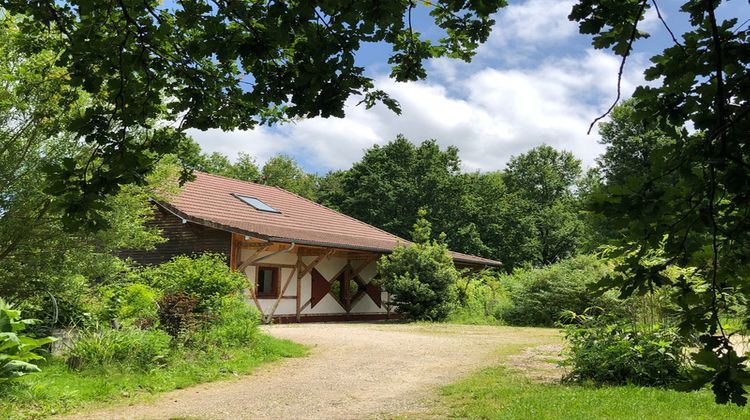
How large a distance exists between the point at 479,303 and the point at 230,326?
10853 mm

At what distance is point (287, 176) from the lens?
45125mm

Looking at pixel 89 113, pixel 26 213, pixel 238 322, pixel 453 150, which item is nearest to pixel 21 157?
pixel 26 213

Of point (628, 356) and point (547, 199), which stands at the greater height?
point (547, 199)

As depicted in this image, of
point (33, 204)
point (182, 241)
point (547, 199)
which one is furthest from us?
point (547, 199)

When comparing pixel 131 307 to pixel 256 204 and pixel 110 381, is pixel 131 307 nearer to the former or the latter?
pixel 110 381

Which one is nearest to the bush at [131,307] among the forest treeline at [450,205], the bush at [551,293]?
the bush at [551,293]

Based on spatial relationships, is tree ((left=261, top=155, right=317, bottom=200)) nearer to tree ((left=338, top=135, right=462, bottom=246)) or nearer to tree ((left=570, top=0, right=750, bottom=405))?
tree ((left=338, top=135, right=462, bottom=246))

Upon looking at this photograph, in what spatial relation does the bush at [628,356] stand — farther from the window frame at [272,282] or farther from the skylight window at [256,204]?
the skylight window at [256,204]

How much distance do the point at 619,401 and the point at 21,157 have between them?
7.09 meters

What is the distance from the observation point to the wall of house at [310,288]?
15.8m

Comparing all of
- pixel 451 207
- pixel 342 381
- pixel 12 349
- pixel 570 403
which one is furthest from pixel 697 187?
pixel 451 207

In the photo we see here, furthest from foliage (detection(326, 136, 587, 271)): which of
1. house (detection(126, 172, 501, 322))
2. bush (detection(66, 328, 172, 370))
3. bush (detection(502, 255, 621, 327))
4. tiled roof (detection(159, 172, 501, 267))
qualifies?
bush (detection(66, 328, 172, 370))

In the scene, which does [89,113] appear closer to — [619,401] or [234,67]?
[234,67]

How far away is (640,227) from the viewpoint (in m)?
2.06
